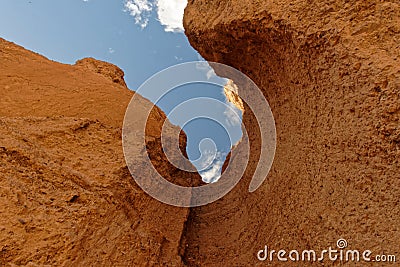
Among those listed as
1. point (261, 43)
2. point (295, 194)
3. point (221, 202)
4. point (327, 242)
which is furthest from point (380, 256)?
point (221, 202)

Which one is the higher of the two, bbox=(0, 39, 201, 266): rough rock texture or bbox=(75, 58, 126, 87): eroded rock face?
bbox=(75, 58, 126, 87): eroded rock face

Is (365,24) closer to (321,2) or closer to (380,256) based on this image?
(321,2)

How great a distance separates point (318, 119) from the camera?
11.1ft

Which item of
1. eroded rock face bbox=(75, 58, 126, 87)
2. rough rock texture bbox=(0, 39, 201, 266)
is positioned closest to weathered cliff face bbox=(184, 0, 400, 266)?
rough rock texture bbox=(0, 39, 201, 266)

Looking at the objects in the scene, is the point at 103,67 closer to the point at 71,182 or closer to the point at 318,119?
the point at 71,182

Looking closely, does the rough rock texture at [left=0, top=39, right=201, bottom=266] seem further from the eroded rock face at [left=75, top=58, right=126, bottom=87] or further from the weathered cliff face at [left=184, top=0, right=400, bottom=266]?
the eroded rock face at [left=75, top=58, right=126, bottom=87]

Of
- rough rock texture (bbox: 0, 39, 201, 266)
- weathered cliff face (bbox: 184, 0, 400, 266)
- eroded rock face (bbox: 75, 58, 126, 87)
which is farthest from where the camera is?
eroded rock face (bbox: 75, 58, 126, 87)

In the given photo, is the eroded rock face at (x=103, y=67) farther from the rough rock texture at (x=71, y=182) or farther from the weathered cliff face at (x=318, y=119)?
the weathered cliff face at (x=318, y=119)

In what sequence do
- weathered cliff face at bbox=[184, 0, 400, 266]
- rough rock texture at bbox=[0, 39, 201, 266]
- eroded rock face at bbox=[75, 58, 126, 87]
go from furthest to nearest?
eroded rock face at bbox=[75, 58, 126, 87]
rough rock texture at bbox=[0, 39, 201, 266]
weathered cliff face at bbox=[184, 0, 400, 266]

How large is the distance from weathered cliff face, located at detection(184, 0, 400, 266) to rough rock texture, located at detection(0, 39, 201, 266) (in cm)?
113

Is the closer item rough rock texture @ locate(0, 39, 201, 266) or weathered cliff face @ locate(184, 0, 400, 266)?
weathered cliff face @ locate(184, 0, 400, 266)

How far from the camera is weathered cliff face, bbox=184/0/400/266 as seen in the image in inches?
104

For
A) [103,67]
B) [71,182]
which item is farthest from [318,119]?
[103,67]

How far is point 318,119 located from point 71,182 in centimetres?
256
